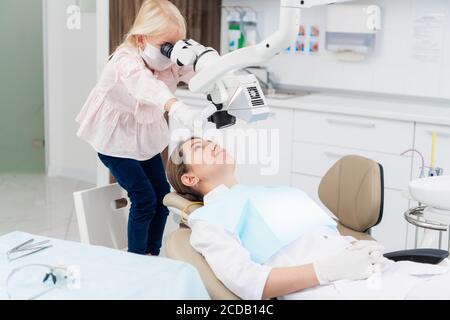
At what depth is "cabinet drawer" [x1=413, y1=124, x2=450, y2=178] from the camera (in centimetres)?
296

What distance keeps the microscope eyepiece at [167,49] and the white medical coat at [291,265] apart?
631mm

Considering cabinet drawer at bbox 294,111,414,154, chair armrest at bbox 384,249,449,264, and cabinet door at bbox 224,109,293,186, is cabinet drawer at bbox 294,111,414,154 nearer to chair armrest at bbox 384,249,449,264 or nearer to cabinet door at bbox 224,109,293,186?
cabinet door at bbox 224,109,293,186

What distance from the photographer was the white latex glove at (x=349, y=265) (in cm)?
159

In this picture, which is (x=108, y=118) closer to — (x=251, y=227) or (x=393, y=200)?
(x=251, y=227)

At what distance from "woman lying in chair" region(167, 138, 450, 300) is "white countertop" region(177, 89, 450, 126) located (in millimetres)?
1334

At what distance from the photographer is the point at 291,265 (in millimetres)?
1725

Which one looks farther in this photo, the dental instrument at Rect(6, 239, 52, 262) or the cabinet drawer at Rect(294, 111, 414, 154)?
the cabinet drawer at Rect(294, 111, 414, 154)

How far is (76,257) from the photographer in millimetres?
1452

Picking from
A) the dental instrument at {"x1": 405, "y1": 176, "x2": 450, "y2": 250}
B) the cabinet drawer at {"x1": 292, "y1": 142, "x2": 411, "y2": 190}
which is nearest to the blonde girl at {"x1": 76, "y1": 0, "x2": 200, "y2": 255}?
the dental instrument at {"x1": 405, "y1": 176, "x2": 450, "y2": 250}

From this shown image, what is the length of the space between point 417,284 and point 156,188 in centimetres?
129

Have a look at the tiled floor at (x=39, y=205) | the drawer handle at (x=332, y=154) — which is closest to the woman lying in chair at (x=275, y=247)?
the drawer handle at (x=332, y=154)

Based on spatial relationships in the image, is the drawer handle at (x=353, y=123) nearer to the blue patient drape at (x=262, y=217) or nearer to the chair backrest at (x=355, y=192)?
the chair backrest at (x=355, y=192)

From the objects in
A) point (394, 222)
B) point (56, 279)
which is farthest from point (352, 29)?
point (56, 279)

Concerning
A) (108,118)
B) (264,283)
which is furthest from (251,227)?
(108,118)
